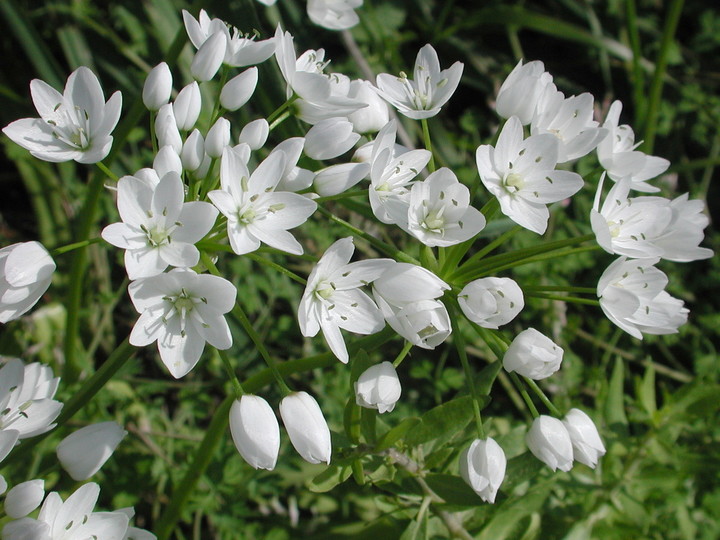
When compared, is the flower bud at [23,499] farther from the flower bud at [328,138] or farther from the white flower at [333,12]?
the white flower at [333,12]

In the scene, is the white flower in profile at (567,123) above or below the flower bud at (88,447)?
above

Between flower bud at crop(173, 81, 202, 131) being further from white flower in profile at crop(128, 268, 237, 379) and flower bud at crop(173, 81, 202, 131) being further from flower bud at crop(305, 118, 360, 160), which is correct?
white flower in profile at crop(128, 268, 237, 379)

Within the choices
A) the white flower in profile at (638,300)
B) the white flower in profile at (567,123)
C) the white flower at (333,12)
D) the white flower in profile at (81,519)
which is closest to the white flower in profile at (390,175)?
the white flower in profile at (567,123)

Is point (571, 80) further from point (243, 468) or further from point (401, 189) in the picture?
point (243, 468)

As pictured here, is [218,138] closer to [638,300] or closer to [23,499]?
[23,499]

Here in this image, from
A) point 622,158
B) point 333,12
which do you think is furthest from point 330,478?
point 333,12

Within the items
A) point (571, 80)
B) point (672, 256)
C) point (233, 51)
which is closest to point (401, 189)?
point (233, 51)

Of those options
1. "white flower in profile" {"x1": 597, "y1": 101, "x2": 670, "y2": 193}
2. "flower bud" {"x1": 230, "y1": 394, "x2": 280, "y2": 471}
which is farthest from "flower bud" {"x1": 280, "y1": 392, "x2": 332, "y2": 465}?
"white flower in profile" {"x1": 597, "y1": 101, "x2": 670, "y2": 193}
